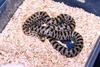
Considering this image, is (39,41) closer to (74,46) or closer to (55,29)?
(55,29)

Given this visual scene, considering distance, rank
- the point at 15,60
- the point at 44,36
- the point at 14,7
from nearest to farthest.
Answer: the point at 15,60 → the point at 44,36 → the point at 14,7

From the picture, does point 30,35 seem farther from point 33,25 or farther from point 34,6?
point 34,6

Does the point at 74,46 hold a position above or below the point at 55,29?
below

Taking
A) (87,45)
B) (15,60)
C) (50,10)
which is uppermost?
(50,10)

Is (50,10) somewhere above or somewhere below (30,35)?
above

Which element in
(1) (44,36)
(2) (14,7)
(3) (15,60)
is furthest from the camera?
(2) (14,7)

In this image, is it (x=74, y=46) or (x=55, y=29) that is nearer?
(x=74, y=46)

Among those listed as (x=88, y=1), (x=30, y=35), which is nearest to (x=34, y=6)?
(x=30, y=35)

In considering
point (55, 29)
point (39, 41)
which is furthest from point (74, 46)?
point (39, 41)
